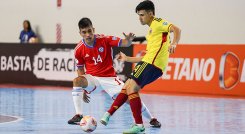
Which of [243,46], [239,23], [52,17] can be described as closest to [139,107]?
[243,46]

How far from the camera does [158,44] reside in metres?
9.27

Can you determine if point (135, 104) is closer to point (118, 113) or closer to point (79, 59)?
point (79, 59)

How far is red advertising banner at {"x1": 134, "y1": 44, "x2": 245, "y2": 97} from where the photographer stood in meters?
16.5

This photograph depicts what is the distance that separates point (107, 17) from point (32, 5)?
346 cm

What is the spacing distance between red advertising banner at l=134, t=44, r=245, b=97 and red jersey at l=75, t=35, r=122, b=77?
6.80 metres

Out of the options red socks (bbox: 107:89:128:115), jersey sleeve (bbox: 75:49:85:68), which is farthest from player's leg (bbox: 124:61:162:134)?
jersey sleeve (bbox: 75:49:85:68)

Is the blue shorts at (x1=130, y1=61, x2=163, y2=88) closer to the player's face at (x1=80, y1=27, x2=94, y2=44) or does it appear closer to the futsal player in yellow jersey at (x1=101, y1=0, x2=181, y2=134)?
the futsal player in yellow jersey at (x1=101, y1=0, x2=181, y2=134)

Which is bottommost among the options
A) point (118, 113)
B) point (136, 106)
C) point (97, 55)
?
point (118, 113)

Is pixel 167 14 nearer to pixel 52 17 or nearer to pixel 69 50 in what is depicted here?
pixel 69 50

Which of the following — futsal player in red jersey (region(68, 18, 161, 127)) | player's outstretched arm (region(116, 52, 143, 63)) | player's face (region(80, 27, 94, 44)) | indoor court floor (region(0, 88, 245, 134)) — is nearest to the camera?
player's outstretched arm (region(116, 52, 143, 63))

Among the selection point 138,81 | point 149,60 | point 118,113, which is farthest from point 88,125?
point 118,113

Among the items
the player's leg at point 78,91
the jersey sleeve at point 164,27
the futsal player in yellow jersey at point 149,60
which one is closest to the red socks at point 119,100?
the futsal player in yellow jersey at point 149,60

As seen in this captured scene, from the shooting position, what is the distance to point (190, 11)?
65.1ft

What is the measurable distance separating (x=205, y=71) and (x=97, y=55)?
7.31 m
